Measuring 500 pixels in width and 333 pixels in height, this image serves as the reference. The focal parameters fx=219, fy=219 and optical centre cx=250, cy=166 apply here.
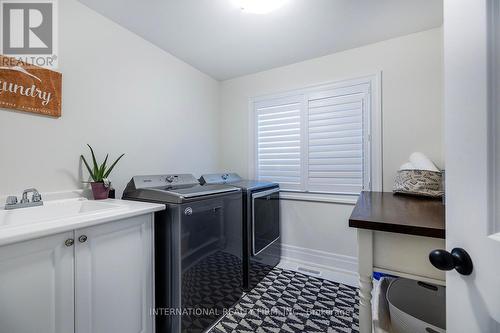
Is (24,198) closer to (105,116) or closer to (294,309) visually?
(105,116)

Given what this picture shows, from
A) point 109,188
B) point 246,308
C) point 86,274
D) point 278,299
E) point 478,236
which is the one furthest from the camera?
point 278,299

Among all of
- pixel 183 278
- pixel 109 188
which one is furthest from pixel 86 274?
pixel 109 188

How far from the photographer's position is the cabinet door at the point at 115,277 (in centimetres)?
104

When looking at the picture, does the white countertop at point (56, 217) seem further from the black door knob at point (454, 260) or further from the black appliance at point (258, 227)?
the black door knob at point (454, 260)

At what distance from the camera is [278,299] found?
1.90 meters

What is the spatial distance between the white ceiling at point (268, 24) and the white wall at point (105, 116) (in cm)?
17

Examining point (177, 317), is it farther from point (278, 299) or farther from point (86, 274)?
point (278, 299)

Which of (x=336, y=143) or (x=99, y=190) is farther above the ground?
(x=336, y=143)

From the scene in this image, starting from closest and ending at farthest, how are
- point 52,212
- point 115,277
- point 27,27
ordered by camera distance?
point 115,277 < point 52,212 < point 27,27

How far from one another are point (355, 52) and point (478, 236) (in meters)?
2.28

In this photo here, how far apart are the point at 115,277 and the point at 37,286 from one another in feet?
1.10

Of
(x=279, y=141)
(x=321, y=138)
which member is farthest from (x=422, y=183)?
(x=279, y=141)

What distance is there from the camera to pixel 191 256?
1.45 m

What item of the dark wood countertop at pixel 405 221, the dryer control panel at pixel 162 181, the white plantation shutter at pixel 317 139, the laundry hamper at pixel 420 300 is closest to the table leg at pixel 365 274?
the dark wood countertop at pixel 405 221
